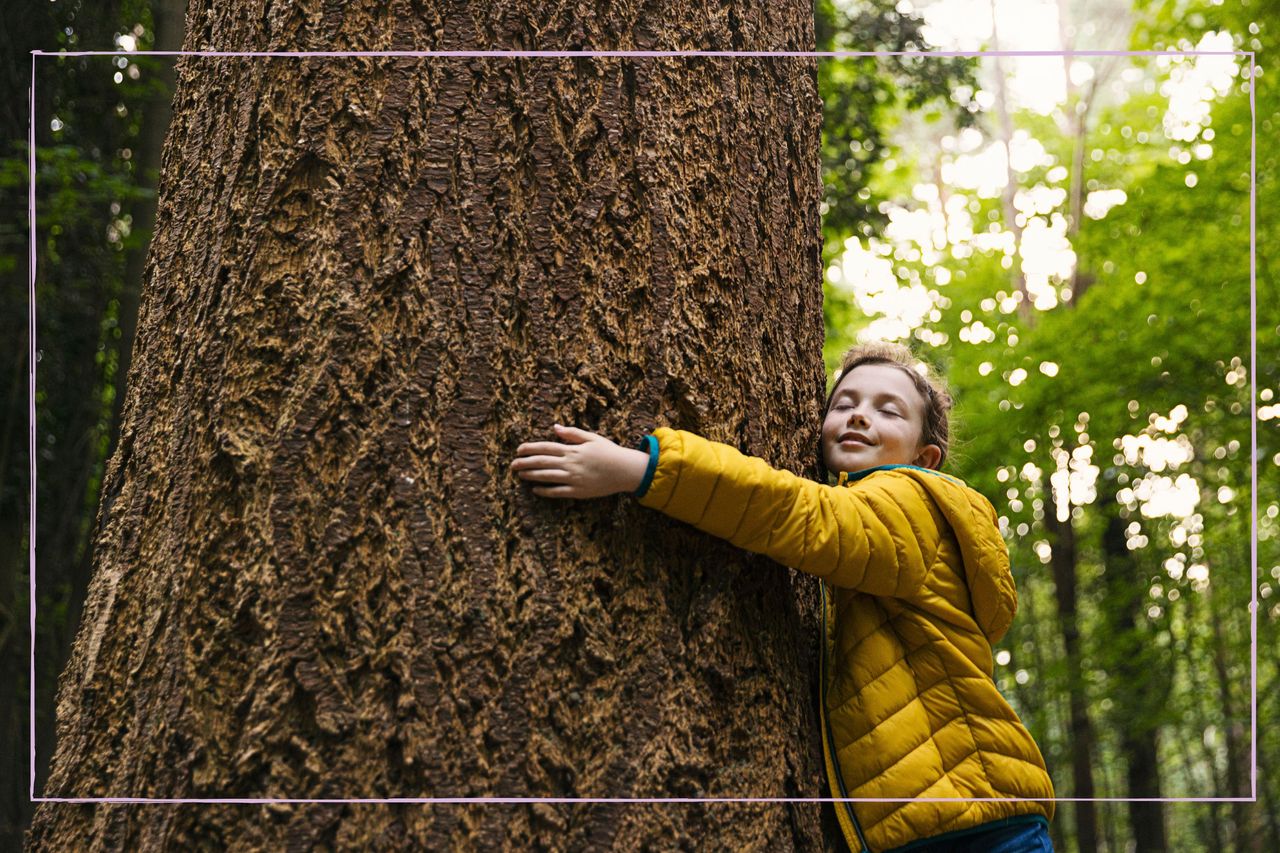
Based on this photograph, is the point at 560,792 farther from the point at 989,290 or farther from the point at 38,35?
the point at 989,290

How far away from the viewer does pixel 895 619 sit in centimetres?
211

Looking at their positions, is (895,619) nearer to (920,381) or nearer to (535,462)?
(920,381)

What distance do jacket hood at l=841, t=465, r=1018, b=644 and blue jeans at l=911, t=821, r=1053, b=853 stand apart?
0.39 metres

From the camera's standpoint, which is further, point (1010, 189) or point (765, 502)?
point (1010, 189)

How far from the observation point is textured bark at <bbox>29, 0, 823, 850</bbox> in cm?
159

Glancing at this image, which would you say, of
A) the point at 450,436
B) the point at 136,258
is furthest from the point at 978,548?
the point at 136,258

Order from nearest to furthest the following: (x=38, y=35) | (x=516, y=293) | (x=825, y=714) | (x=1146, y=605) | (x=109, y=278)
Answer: (x=516, y=293), (x=825, y=714), (x=38, y=35), (x=109, y=278), (x=1146, y=605)

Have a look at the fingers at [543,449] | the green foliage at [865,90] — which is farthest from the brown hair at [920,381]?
the green foliage at [865,90]

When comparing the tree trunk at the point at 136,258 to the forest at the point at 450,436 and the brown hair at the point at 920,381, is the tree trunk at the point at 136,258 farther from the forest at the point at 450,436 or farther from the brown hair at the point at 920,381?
the brown hair at the point at 920,381

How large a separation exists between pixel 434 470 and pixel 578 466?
0.74 feet

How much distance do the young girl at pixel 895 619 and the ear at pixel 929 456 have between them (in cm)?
26

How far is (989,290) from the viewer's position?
40.1ft

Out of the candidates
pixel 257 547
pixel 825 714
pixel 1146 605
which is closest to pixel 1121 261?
pixel 1146 605

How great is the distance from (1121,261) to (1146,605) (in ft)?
12.1
